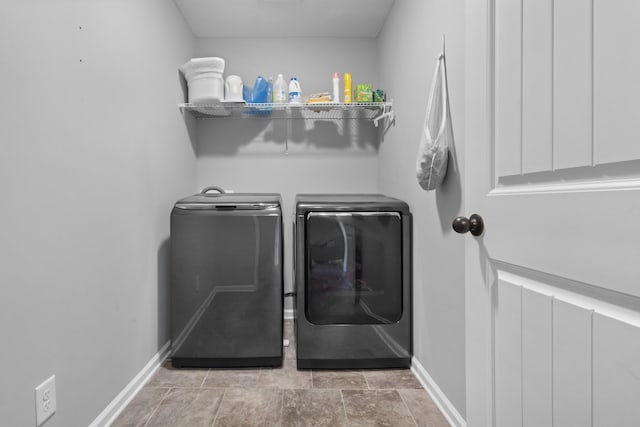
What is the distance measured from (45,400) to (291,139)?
218cm

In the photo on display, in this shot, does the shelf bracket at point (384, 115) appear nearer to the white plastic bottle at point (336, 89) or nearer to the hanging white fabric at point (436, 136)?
the white plastic bottle at point (336, 89)

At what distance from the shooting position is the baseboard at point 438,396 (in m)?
1.41

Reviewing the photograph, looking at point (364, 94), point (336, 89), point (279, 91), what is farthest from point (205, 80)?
point (364, 94)

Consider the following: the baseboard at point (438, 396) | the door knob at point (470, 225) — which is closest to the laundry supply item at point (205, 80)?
the door knob at point (470, 225)

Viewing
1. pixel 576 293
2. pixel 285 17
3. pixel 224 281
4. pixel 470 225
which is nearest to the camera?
pixel 576 293

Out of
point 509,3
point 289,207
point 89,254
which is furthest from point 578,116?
point 289,207

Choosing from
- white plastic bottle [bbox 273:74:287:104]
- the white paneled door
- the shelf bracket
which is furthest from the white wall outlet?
the shelf bracket

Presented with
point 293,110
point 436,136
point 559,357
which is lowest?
point 559,357

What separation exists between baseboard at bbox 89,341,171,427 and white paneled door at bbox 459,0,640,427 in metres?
1.43

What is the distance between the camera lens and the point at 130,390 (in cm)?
165

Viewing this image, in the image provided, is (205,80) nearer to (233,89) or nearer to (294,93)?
(233,89)

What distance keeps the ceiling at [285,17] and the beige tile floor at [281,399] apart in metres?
2.31

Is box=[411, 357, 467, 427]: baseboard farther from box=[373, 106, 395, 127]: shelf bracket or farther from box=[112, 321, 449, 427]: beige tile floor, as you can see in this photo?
box=[373, 106, 395, 127]: shelf bracket

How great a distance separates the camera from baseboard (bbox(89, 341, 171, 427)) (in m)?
1.43
